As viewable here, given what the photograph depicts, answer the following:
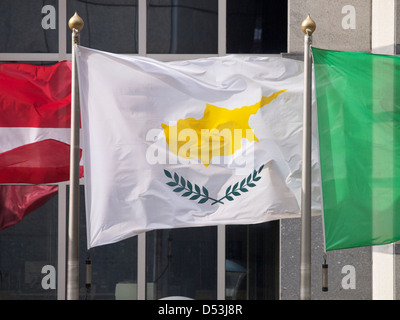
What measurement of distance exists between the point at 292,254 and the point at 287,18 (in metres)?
3.45

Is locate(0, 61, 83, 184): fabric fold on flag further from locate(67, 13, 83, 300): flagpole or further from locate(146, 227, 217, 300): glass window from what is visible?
locate(146, 227, 217, 300): glass window

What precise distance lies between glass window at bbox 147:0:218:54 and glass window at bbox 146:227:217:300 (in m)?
2.68

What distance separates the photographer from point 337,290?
31.8 ft

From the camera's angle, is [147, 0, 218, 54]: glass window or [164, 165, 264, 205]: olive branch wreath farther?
[147, 0, 218, 54]: glass window

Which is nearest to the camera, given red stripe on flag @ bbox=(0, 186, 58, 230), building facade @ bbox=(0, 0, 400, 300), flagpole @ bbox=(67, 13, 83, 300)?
flagpole @ bbox=(67, 13, 83, 300)

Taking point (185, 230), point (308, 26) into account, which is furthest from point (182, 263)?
point (308, 26)

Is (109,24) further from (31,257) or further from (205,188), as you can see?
(205,188)

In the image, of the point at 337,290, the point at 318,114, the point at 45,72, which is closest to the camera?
the point at 318,114

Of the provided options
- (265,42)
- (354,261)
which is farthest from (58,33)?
(354,261)

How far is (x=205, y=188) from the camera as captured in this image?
24.6 feet

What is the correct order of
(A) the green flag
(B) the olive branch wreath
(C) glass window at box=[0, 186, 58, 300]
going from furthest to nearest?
(C) glass window at box=[0, 186, 58, 300] → (B) the olive branch wreath → (A) the green flag

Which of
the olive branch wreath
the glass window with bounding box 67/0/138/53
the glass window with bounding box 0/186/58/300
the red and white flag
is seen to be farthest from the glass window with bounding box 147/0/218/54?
the olive branch wreath

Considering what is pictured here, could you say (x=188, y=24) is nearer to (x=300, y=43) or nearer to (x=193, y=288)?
(x=300, y=43)

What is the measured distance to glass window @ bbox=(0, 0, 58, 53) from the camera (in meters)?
10.1
